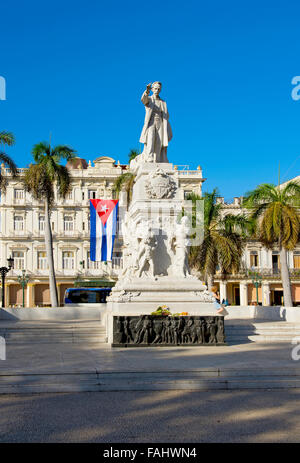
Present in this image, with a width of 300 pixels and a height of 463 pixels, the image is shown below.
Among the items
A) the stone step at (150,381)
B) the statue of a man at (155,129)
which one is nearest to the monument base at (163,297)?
the statue of a man at (155,129)

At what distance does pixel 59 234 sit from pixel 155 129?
44.5 meters

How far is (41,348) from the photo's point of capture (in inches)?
509

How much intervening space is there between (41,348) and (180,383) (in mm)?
5319

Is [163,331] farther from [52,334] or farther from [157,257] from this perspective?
[52,334]

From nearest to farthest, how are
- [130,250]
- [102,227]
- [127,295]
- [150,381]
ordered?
[150,381], [127,295], [130,250], [102,227]

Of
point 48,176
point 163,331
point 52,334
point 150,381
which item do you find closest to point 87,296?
point 48,176

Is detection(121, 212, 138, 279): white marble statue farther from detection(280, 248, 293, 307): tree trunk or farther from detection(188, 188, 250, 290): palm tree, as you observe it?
detection(188, 188, 250, 290): palm tree

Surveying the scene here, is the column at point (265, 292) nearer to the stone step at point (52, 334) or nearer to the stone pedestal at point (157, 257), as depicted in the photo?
the stone pedestal at point (157, 257)

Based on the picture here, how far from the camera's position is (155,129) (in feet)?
56.5

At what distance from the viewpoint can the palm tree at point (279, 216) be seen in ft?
86.4

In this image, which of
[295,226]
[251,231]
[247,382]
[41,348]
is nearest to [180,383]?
[247,382]

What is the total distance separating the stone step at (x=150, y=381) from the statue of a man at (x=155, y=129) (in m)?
9.51

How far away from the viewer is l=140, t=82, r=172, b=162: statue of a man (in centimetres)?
1719
